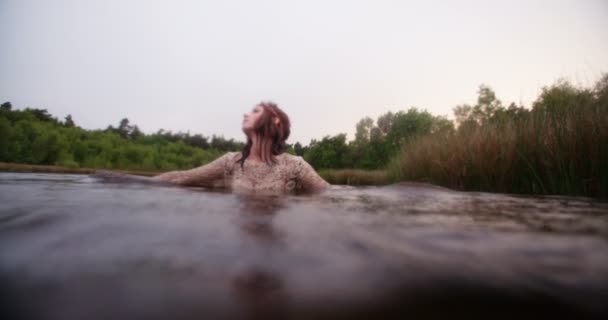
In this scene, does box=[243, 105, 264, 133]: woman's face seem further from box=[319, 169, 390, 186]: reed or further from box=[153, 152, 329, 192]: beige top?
box=[319, 169, 390, 186]: reed

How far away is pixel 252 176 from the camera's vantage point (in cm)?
446

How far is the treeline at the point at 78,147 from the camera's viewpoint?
715 inches

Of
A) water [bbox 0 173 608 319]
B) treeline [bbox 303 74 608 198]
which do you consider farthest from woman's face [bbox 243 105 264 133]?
treeline [bbox 303 74 608 198]

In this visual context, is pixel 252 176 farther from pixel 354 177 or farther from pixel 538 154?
pixel 354 177

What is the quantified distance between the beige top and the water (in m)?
2.87

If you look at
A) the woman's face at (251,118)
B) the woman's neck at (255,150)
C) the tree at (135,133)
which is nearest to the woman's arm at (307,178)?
the woman's neck at (255,150)

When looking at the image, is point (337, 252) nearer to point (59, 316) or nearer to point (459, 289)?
point (459, 289)

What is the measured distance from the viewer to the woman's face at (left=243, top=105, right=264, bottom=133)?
4574 mm

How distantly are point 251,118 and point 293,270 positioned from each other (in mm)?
3961

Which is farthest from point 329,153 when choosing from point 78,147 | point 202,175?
point 202,175

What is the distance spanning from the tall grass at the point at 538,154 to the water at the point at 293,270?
291 cm

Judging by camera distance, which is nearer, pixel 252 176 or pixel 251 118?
pixel 252 176

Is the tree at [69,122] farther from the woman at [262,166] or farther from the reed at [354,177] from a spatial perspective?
the woman at [262,166]

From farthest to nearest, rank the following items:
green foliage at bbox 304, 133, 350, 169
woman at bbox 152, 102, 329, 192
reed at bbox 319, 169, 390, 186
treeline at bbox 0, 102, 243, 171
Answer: green foliage at bbox 304, 133, 350, 169 → treeline at bbox 0, 102, 243, 171 → reed at bbox 319, 169, 390, 186 → woman at bbox 152, 102, 329, 192
